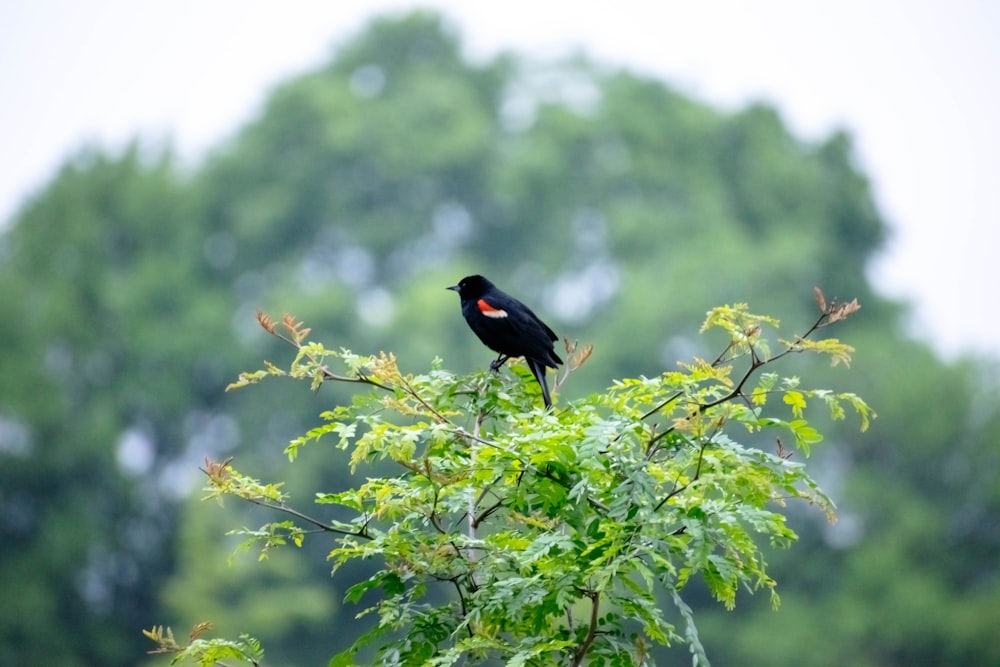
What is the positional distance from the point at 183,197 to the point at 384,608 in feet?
136

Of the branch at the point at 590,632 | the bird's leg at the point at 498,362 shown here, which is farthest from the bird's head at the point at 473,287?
the branch at the point at 590,632

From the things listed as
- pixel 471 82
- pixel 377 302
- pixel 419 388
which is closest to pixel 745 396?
pixel 419 388

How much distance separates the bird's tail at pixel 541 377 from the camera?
18.8ft

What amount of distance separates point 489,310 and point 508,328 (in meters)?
0.46

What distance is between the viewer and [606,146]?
157 ft

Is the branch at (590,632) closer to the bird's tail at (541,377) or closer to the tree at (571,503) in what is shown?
the tree at (571,503)

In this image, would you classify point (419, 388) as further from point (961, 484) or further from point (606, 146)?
point (606, 146)

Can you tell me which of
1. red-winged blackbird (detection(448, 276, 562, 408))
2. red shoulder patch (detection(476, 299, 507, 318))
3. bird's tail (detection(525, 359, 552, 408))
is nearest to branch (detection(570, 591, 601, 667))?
bird's tail (detection(525, 359, 552, 408))

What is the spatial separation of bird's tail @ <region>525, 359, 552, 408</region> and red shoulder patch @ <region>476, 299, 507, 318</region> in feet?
2.94

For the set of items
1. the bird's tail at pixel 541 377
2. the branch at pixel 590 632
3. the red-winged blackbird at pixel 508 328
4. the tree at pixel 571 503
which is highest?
the red-winged blackbird at pixel 508 328

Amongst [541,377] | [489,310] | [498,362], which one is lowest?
[541,377]

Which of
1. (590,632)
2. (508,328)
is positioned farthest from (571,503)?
(508,328)

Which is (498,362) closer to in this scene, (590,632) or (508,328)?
(508,328)

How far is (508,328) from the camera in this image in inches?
276
